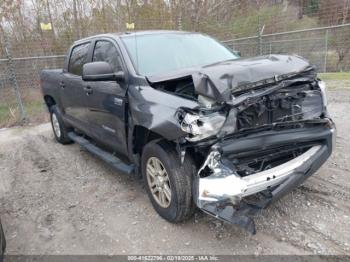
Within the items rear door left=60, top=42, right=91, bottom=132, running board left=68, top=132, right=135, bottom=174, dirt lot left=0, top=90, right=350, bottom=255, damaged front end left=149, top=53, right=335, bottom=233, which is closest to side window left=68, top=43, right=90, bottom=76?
rear door left=60, top=42, right=91, bottom=132

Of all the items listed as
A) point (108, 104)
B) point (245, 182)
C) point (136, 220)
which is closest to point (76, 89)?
point (108, 104)

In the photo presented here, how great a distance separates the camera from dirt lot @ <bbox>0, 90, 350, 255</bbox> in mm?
2930

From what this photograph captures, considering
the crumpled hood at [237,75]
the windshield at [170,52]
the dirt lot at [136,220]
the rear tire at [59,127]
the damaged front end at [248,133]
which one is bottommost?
the dirt lot at [136,220]

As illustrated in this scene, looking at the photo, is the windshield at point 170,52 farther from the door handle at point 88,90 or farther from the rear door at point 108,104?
the door handle at point 88,90

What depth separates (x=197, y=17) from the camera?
14.1m

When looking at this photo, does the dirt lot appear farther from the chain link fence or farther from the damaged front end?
the chain link fence

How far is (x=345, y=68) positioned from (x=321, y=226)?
11.2 meters

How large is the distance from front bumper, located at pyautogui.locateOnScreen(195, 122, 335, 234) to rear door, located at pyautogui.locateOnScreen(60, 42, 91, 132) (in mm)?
2664

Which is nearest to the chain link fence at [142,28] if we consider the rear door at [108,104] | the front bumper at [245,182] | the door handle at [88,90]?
the door handle at [88,90]

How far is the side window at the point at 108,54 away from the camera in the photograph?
391cm

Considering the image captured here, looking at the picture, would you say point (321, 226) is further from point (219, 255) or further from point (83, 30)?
point (83, 30)

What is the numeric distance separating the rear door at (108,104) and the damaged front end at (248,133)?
713 mm

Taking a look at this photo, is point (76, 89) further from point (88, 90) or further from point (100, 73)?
point (100, 73)

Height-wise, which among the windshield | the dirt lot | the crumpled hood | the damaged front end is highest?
the windshield
